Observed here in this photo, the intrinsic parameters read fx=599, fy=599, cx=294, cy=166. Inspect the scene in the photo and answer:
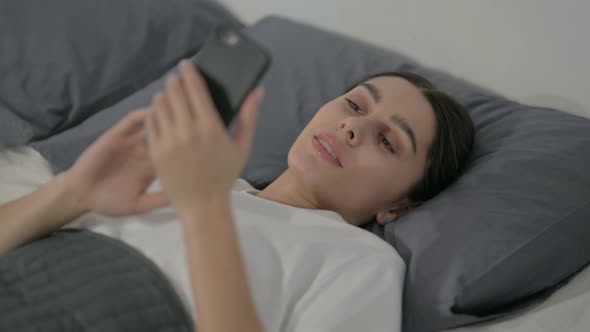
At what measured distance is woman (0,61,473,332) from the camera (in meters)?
0.65

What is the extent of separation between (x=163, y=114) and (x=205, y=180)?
3.3 inches

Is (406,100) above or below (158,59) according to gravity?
above

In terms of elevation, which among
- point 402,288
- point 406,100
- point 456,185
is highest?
point 406,100

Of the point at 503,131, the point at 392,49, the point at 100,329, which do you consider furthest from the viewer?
the point at 392,49

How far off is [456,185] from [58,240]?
2.23 feet

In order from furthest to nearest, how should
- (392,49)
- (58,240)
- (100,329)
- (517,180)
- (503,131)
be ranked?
(392,49) → (503,131) → (517,180) → (58,240) → (100,329)

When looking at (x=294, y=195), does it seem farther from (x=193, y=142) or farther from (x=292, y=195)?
(x=193, y=142)

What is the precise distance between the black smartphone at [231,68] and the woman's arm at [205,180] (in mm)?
20

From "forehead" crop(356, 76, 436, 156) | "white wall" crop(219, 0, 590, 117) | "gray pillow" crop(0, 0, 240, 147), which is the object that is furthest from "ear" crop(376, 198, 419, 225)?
"gray pillow" crop(0, 0, 240, 147)

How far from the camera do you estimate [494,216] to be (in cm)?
98

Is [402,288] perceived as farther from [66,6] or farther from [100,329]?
[66,6]

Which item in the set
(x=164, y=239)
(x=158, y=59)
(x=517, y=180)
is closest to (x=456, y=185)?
(x=517, y=180)

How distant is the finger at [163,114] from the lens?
0.64 m

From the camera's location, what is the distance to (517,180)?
104 centimetres
